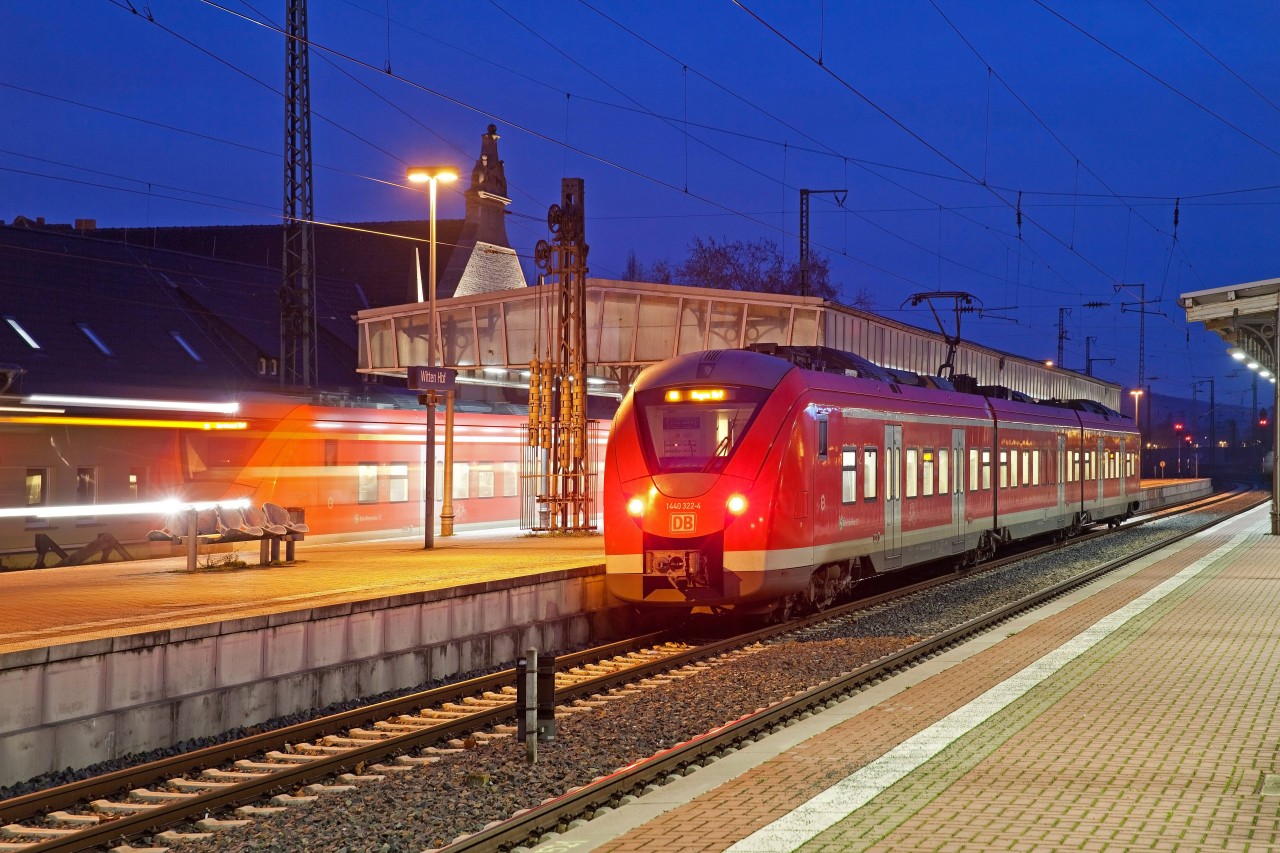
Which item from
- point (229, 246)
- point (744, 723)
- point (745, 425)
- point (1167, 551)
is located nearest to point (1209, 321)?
point (1167, 551)

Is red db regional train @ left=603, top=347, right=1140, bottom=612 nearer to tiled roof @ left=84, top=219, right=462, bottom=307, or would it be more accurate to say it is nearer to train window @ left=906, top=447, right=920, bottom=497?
train window @ left=906, top=447, right=920, bottom=497

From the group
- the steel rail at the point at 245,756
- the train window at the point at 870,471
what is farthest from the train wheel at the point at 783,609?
the steel rail at the point at 245,756

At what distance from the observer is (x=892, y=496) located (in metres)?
20.3

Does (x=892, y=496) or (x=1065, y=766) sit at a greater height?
(x=892, y=496)

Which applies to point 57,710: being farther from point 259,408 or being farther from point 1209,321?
point 1209,321

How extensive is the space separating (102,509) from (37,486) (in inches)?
53.3

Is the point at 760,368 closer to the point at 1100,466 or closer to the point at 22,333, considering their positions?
the point at 1100,466

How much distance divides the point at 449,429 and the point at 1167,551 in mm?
15798

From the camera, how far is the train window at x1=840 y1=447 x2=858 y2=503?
715 inches

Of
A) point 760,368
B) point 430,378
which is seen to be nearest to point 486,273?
point 430,378

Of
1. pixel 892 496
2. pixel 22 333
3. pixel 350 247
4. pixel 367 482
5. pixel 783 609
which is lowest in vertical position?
pixel 783 609

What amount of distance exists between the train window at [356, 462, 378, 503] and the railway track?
14.1 meters

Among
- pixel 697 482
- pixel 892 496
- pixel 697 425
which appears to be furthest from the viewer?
pixel 892 496

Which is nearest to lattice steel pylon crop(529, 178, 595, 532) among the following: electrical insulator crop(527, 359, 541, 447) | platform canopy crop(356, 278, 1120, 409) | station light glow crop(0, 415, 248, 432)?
electrical insulator crop(527, 359, 541, 447)
